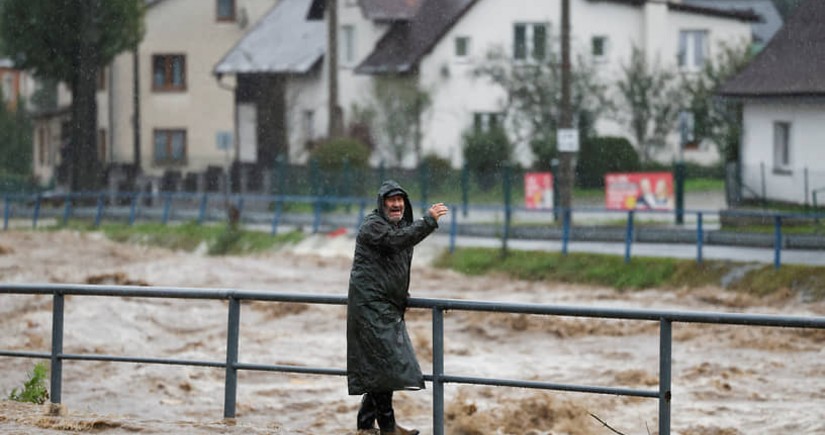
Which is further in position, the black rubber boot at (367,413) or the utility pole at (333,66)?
the utility pole at (333,66)

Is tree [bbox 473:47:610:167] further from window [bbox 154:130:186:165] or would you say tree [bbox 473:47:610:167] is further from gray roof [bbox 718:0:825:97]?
window [bbox 154:130:186:165]

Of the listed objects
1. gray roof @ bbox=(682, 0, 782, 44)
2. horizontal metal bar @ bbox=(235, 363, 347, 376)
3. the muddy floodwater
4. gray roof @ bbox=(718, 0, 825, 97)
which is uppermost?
gray roof @ bbox=(682, 0, 782, 44)

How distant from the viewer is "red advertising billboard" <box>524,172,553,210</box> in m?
38.1

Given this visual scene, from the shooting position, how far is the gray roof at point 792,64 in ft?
116

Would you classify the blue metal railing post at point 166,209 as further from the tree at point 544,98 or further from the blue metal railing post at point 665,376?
the blue metal railing post at point 665,376

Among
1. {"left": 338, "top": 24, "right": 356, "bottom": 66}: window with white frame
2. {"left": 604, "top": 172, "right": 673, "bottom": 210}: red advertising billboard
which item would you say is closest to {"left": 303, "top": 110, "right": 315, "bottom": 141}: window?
{"left": 338, "top": 24, "right": 356, "bottom": 66}: window with white frame

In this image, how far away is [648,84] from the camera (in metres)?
48.8

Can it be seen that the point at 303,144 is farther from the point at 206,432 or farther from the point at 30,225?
the point at 206,432

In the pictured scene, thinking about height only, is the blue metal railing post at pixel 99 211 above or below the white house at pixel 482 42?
below

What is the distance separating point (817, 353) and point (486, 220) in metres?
17.3

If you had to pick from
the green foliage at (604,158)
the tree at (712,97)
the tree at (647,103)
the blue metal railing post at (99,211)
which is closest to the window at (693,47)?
the tree at (712,97)

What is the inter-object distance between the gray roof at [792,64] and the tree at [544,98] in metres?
10.8

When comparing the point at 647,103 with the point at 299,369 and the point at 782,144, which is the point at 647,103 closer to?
the point at 782,144

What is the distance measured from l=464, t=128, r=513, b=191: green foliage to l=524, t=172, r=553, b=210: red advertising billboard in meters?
9.47
